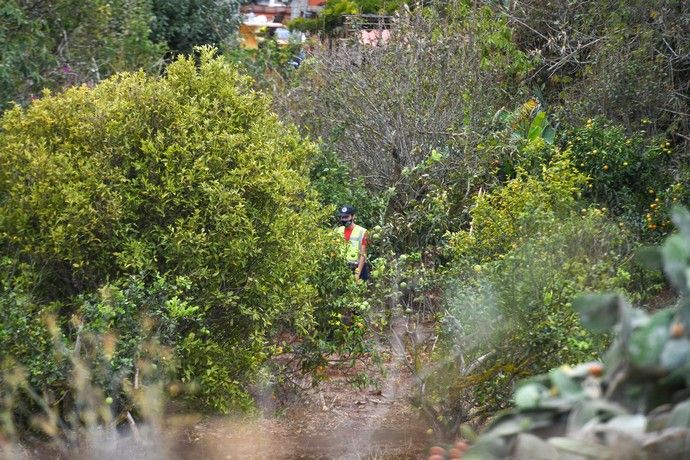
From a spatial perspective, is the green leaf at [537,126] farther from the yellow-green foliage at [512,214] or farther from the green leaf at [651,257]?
the green leaf at [651,257]

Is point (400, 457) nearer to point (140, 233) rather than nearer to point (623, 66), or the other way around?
point (140, 233)

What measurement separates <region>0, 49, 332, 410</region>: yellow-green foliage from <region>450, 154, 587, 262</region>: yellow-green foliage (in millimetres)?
1380

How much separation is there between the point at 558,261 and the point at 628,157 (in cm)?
530

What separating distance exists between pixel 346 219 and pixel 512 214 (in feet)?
8.16

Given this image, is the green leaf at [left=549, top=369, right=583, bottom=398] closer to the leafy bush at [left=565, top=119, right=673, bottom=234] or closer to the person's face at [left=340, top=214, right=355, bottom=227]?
the person's face at [left=340, top=214, right=355, bottom=227]

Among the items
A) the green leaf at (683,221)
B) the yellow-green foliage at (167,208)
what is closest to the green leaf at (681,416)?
the green leaf at (683,221)

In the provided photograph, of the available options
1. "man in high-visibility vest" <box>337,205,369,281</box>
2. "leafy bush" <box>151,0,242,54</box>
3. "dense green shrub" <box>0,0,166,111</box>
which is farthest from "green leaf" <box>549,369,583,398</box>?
"leafy bush" <box>151,0,242,54</box>

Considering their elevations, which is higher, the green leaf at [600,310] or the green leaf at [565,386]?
the green leaf at [600,310]

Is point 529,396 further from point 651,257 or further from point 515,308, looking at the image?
point 515,308

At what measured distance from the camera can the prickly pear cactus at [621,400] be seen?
212cm

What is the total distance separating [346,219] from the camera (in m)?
9.79

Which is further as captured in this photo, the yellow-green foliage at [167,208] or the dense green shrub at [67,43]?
the dense green shrub at [67,43]

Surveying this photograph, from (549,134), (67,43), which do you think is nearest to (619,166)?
(549,134)

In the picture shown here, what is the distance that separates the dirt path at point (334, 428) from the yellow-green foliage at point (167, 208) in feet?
2.42
